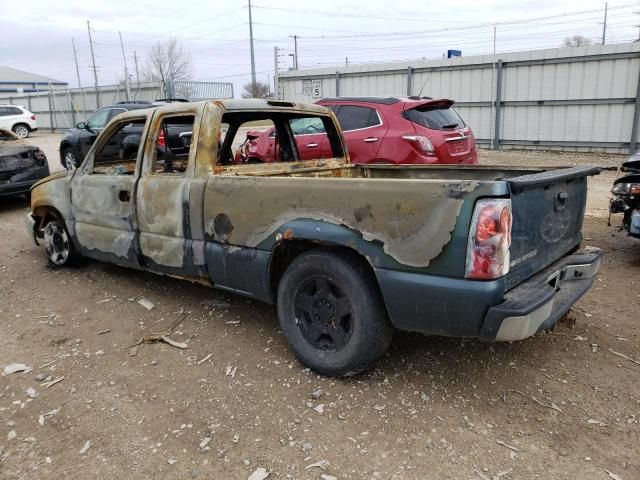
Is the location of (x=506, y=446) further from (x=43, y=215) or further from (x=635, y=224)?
(x=43, y=215)

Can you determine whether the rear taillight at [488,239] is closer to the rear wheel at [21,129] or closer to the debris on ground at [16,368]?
the debris on ground at [16,368]

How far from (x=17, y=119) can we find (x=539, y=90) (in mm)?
23935

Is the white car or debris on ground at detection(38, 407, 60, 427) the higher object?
the white car

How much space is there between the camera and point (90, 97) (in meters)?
29.6

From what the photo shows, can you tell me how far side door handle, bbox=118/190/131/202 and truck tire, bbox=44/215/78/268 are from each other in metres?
1.24

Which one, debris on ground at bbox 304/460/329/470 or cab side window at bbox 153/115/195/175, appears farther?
cab side window at bbox 153/115/195/175

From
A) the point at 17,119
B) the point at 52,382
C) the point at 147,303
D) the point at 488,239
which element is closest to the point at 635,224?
the point at 488,239

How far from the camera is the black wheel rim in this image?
3.20 meters

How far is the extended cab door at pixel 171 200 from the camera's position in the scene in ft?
12.7

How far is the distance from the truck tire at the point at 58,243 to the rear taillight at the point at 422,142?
428cm

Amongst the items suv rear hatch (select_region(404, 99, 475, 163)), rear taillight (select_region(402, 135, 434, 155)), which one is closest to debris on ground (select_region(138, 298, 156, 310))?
rear taillight (select_region(402, 135, 434, 155))

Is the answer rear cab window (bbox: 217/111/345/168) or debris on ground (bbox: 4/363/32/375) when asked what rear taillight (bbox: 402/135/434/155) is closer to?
rear cab window (bbox: 217/111/345/168)

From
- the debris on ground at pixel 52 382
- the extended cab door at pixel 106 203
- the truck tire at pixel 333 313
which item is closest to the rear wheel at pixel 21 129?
the extended cab door at pixel 106 203

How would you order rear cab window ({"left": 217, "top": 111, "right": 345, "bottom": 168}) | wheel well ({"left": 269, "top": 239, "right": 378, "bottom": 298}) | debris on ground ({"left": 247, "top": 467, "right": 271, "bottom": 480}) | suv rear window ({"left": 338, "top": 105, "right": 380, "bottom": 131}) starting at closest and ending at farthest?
debris on ground ({"left": 247, "top": 467, "right": 271, "bottom": 480}) → wheel well ({"left": 269, "top": 239, "right": 378, "bottom": 298}) → rear cab window ({"left": 217, "top": 111, "right": 345, "bottom": 168}) → suv rear window ({"left": 338, "top": 105, "right": 380, "bottom": 131})
